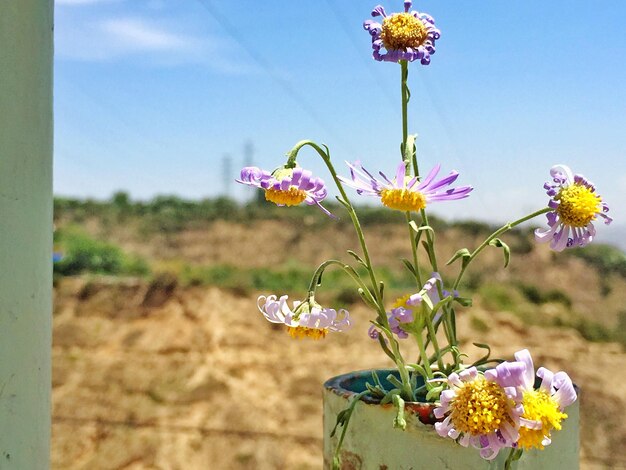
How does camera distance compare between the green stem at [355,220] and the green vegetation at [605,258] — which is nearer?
the green stem at [355,220]

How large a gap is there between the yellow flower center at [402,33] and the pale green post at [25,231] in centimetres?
28

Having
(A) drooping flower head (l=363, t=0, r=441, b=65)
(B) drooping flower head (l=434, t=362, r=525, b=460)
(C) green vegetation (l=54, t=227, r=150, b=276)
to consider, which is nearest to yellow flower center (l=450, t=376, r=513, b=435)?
(B) drooping flower head (l=434, t=362, r=525, b=460)

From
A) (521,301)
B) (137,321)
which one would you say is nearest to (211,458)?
(137,321)

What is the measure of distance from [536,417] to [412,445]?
92 millimetres

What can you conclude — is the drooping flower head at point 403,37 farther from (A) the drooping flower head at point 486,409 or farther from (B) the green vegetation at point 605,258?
(B) the green vegetation at point 605,258

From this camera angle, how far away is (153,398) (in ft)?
11.9

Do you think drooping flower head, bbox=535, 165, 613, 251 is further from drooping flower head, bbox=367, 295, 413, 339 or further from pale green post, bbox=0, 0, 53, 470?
pale green post, bbox=0, 0, 53, 470

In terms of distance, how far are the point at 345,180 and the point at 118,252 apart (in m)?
5.49

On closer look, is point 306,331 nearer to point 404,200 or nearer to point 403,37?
point 404,200

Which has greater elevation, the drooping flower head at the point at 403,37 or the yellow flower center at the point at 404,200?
the drooping flower head at the point at 403,37

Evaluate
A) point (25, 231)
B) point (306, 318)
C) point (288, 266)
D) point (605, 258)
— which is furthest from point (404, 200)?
point (605, 258)

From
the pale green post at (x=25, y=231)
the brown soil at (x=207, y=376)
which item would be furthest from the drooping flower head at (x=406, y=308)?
the brown soil at (x=207, y=376)

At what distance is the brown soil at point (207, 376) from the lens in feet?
10.3

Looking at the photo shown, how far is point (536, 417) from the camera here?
1.59ft
